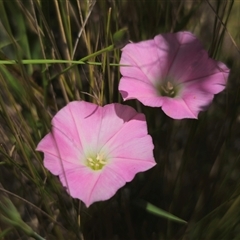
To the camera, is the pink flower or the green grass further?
the green grass

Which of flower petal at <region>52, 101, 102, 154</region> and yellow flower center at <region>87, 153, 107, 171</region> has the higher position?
flower petal at <region>52, 101, 102, 154</region>

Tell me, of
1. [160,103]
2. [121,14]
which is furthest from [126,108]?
[121,14]

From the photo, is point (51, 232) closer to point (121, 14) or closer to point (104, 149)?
point (104, 149)

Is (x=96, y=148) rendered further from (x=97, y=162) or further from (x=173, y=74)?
(x=173, y=74)
